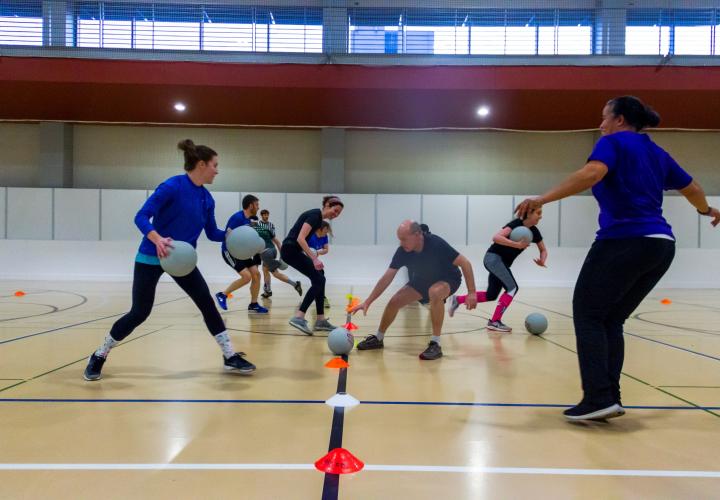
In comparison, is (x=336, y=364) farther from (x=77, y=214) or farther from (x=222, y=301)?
(x=77, y=214)

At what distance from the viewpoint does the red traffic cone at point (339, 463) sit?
7.92ft

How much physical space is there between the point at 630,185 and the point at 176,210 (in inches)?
122

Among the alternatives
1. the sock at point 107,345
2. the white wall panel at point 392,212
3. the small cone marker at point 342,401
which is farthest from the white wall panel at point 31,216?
the small cone marker at point 342,401

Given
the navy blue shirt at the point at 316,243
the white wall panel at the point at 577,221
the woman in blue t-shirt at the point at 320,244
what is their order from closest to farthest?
the woman in blue t-shirt at the point at 320,244 < the navy blue shirt at the point at 316,243 < the white wall panel at the point at 577,221

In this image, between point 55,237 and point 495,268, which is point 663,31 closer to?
point 495,268

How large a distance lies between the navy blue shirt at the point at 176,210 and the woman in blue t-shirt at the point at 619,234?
2.50 meters

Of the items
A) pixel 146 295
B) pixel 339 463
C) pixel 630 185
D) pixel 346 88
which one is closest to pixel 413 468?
pixel 339 463

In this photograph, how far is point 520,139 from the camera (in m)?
17.2

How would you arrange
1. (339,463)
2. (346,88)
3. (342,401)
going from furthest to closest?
(346,88) < (342,401) < (339,463)

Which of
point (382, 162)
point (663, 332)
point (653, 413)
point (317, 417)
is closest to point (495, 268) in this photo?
point (663, 332)

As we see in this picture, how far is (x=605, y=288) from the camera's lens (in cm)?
303

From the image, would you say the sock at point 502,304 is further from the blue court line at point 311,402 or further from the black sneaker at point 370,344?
the blue court line at point 311,402

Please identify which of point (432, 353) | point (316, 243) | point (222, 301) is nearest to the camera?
point (432, 353)

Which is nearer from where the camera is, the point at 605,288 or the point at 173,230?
the point at 605,288
